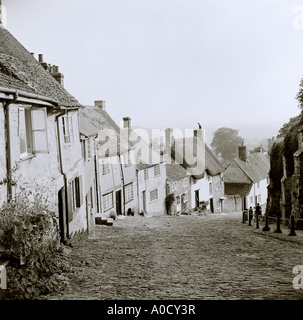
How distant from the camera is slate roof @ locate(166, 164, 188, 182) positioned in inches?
1431

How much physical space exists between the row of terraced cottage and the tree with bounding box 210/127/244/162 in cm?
3039

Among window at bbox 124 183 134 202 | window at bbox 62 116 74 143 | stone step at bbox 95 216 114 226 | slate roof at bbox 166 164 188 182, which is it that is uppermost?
window at bbox 62 116 74 143

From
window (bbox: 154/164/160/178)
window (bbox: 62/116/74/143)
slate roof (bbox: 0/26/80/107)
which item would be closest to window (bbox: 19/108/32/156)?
slate roof (bbox: 0/26/80/107)

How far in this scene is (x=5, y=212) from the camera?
23.0 ft

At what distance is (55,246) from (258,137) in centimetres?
18743

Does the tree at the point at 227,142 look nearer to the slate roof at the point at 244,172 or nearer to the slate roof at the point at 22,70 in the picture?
the slate roof at the point at 244,172

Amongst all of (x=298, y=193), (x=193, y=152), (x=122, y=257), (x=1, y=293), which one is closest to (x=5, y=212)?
(x=1, y=293)

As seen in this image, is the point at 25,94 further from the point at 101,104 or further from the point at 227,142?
the point at 227,142

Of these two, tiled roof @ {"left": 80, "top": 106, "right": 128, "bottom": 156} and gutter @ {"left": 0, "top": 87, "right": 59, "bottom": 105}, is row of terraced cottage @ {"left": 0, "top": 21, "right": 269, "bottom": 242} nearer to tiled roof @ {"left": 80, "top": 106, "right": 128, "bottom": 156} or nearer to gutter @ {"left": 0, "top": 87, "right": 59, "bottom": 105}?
gutter @ {"left": 0, "top": 87, "right": 59, "bottom": 105}

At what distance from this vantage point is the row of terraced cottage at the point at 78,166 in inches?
345

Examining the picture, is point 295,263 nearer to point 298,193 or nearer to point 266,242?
point 266,242

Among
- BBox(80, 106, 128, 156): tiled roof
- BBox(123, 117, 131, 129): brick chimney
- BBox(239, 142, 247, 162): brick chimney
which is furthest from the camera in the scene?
BBox(239, 142, 247, 162): brick chimney

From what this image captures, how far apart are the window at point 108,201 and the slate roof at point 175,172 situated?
9.77 metres

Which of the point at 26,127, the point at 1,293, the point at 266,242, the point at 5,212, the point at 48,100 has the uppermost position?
the point at 48,100
